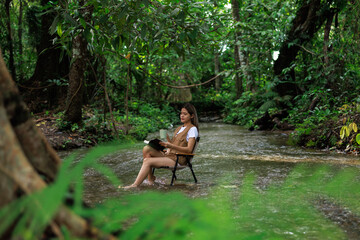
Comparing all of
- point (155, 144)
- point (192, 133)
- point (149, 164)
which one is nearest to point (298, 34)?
point (192, 133)

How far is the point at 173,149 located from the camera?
5.25m

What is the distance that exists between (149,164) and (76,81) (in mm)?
4998

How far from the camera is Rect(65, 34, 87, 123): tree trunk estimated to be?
873 cm

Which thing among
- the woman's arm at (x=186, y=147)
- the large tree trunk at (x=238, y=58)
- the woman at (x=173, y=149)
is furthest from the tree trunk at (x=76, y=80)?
the large tree trunk at (x=238, y=58)

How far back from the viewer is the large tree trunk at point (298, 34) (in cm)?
1260

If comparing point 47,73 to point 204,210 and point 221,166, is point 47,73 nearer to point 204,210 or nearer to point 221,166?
point 221,166

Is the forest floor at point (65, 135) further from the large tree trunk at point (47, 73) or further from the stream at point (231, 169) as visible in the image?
the large tree trunk at point (47, 73)

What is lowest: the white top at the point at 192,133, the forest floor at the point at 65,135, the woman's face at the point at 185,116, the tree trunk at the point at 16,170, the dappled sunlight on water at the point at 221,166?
the dappled sunlight on water at the point at 221,166

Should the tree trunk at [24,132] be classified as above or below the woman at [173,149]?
above

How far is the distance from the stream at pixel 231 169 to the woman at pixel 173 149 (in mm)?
221

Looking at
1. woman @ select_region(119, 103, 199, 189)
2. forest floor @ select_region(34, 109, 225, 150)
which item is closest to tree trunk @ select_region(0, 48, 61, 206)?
woman @ select_region(119, 103, 199, 189)

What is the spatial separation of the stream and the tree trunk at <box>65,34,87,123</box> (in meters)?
2.02

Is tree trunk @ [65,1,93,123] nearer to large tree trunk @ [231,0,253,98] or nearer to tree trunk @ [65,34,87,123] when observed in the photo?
tree trunk @ [65,34,87,123]

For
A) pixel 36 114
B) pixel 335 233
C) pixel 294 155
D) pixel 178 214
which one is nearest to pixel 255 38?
pixel 294 155
